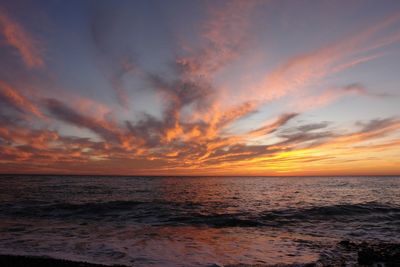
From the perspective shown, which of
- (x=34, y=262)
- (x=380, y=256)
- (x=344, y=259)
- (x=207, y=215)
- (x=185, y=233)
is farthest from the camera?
(x=207, y=215)

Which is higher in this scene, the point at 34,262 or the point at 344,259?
the point at 34,262

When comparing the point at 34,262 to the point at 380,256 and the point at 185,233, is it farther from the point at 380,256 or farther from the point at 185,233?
the point at 380,256

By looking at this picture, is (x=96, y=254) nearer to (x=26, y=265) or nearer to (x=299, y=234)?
(x=26, y=265)

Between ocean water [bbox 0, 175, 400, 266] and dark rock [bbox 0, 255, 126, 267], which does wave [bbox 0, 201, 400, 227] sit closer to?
ocean water [bbox 0, 175, 400, 266]

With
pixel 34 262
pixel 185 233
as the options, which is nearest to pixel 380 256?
pixel 185 233

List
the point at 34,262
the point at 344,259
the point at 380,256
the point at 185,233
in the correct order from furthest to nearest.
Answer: the point at 185,233 → the point at 344,259 → the point at 380,256 → the point at 34,262

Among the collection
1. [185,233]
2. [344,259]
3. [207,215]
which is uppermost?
[207,215]

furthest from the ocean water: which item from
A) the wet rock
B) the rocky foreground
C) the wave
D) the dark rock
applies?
the wet rock

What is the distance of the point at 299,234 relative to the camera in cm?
1795

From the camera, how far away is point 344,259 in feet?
38.0

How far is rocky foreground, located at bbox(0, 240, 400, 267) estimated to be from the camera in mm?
9611

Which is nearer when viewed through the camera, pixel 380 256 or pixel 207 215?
pixel 380 256

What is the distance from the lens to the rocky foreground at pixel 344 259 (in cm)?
961

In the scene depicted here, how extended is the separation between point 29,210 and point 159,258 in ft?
69.4
